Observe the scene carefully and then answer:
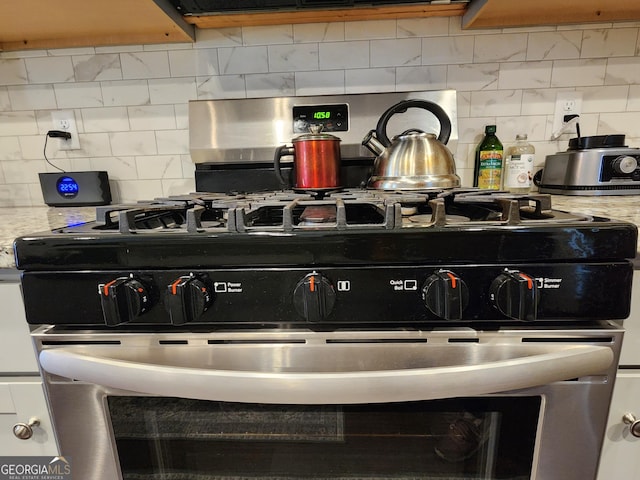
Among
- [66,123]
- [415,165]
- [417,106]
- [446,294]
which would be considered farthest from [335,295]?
[66,123]

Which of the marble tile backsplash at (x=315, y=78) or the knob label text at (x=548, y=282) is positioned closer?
the knob label text at (x=548, y=282)

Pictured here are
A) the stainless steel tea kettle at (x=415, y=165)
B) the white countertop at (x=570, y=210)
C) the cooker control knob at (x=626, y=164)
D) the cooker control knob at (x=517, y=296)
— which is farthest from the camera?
the cooker control knob at (x=626, y=164)

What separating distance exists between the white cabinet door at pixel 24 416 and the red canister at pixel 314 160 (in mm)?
685

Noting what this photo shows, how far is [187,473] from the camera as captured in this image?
24.1 inches

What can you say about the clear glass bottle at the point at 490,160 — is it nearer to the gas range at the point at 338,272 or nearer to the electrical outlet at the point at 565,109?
the electrical outlet at the point at 565,109

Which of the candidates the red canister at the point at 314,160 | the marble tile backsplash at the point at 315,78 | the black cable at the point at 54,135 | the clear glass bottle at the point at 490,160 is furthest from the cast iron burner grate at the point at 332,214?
the black cable at the point at 54,135

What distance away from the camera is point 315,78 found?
1166 mm

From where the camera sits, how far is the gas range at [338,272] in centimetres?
48

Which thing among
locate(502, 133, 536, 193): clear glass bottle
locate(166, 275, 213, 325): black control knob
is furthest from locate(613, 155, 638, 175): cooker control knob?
locate(166, 275, 213, 325): black control knob

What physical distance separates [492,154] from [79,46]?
1.41 metres

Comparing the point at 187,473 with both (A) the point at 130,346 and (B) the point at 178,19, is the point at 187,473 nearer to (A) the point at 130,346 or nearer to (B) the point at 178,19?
(A) the point at 130,346

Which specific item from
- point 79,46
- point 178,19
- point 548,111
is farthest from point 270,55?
point 548,111

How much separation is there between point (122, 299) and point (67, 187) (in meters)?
0.96

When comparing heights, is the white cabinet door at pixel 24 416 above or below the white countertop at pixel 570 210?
below
